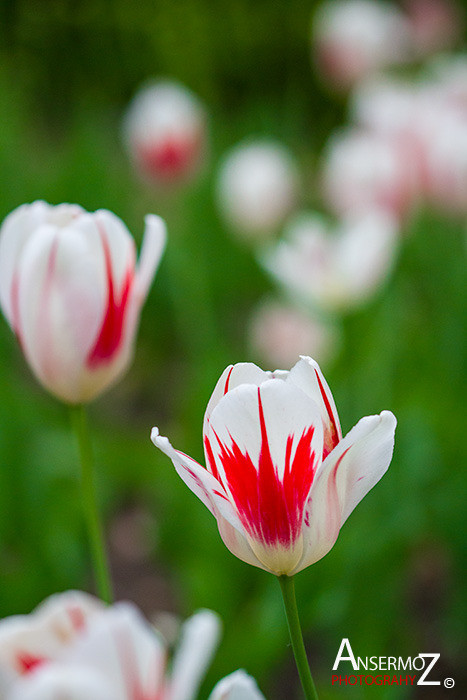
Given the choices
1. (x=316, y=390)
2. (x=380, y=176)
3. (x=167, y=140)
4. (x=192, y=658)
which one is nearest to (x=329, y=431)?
(x=316, y=390)

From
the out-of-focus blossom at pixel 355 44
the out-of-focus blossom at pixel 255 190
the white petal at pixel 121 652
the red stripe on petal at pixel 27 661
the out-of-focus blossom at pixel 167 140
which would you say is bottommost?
the white petal at pixel 121 652

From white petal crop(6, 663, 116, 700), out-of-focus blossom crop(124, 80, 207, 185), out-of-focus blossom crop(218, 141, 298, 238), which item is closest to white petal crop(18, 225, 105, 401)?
white petal crop(6, 663, 116, 700)

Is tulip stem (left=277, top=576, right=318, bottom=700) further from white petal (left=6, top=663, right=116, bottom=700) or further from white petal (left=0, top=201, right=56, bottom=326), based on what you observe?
white petal (left=0, top=201, right=56, bottom=326)

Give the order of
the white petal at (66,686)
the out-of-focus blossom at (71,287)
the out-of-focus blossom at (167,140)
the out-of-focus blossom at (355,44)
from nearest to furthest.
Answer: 1. the white petal at (66,686)
2. the out-of-focus blossom at (71,287)
3. the out-of-focus blossom at (167,140)
4. the out-of-focus blossom at (355,44)

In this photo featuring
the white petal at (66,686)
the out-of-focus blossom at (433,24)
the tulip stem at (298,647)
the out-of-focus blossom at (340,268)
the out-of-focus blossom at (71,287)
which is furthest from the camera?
the out-of-focus blossom at (433,24)

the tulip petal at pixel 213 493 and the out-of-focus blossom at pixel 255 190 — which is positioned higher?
the out-of-focus blossom at pixel 255 190

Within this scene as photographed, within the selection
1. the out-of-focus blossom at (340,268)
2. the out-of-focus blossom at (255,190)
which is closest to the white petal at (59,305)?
the out-of-focus blossom at (340,268)

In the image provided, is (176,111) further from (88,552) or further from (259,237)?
(88,552)

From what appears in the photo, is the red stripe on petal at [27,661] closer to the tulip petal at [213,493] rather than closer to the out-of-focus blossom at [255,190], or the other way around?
the tulip petal at [213,493]
